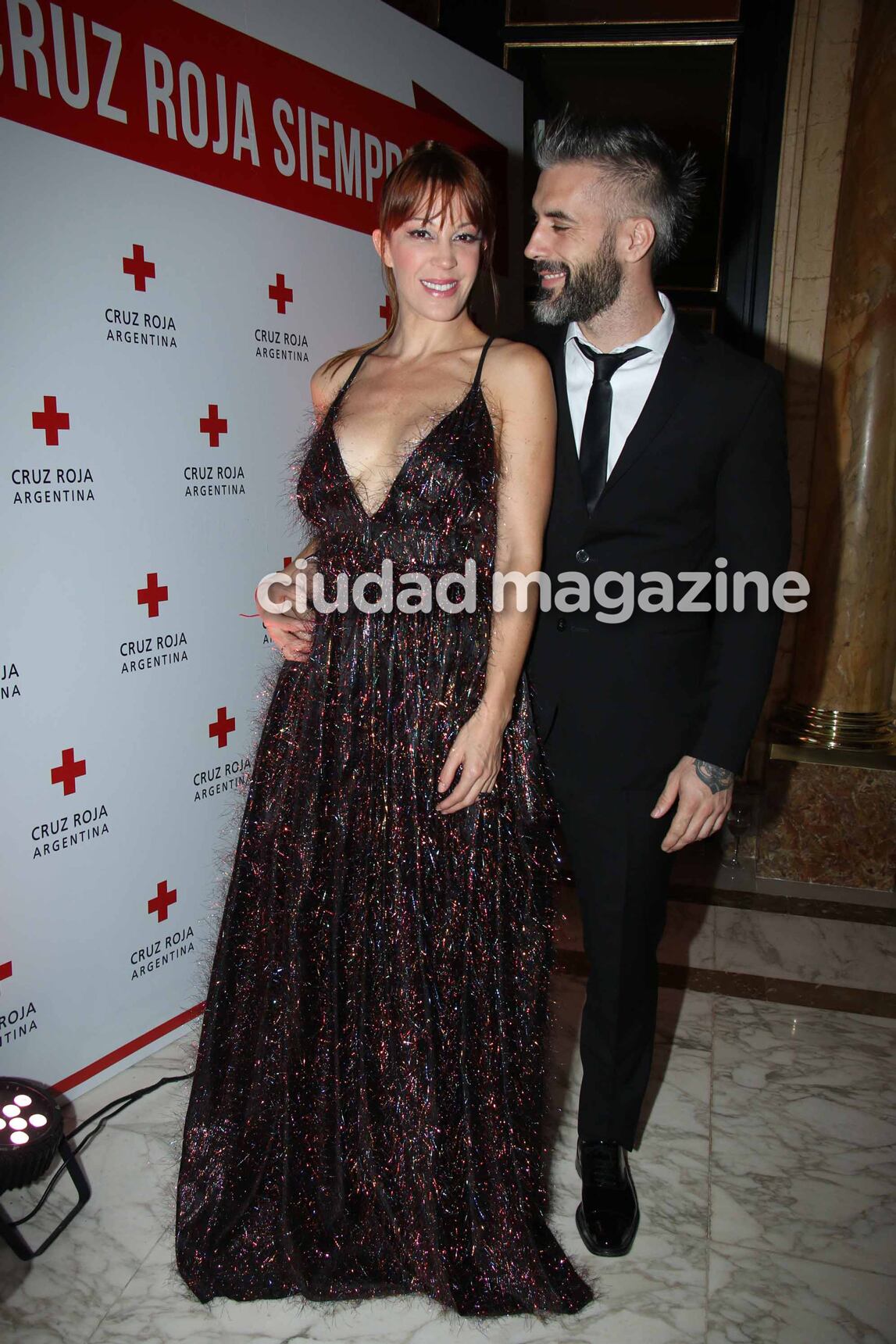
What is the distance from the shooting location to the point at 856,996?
2.60 metres

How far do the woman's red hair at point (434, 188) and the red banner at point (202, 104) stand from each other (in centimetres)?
66

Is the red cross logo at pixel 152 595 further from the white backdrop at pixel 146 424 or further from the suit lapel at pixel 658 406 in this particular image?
the suit lapel at pixel 658 406

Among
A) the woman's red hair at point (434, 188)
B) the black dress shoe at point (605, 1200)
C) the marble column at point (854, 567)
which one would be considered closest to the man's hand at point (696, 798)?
the black dress shoe at point (605, 1200)

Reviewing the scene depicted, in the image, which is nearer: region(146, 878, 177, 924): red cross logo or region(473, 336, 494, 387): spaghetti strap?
region(473, 336, 494, 387): spaghetti strap

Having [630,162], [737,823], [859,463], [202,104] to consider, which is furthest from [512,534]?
[737,823]

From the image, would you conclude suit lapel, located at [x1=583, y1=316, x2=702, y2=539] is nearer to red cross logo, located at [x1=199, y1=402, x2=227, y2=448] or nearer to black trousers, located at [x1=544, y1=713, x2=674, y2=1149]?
black trousers, located at [x1=544, y1=713, x2=674, y2=1149]

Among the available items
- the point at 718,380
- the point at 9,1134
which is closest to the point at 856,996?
the point at 718,380

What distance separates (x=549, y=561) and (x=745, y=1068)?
1.30 metres

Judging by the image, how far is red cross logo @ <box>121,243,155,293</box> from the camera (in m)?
1.99

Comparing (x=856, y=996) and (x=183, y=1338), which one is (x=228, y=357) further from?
(x=856, y=996)

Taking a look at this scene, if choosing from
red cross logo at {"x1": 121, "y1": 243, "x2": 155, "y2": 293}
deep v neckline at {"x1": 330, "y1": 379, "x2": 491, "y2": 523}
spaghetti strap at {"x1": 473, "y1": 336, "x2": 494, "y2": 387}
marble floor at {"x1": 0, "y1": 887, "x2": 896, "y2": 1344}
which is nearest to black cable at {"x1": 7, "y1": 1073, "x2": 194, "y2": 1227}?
marble floor at {"x1": 0, "y1": 887, "x2": 896, "y2": 1344}

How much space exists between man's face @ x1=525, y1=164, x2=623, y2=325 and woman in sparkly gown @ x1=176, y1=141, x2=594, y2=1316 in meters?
0.11

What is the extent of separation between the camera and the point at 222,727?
7.80ft

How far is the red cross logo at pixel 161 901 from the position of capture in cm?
226
